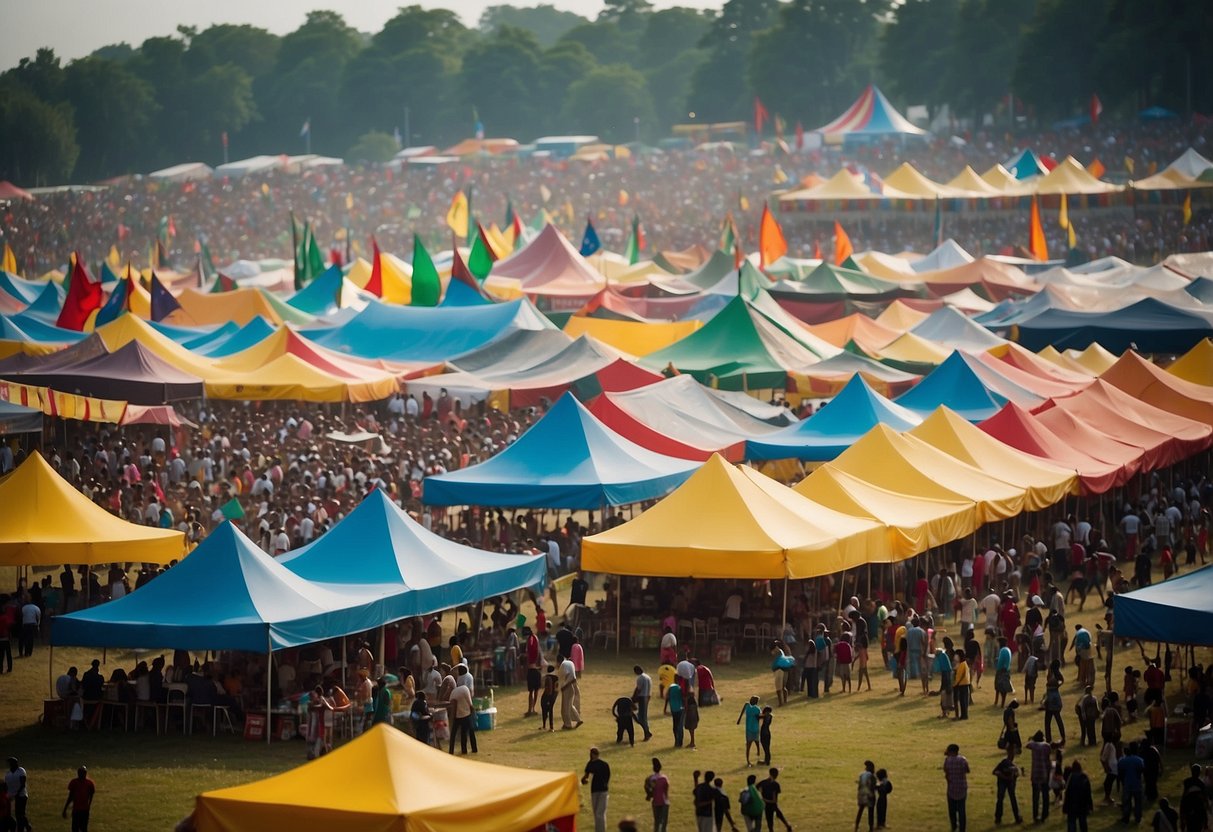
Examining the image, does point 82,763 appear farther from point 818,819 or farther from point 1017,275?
point 1017,275

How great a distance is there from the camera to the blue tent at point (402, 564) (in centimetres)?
1766

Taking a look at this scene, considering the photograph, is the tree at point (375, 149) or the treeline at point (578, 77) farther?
the tree at point (375, 149)

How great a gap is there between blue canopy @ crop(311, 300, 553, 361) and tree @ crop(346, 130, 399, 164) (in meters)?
80.1

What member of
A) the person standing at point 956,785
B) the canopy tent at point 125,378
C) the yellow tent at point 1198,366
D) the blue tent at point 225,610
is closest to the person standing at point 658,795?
the person standing at point 956,785

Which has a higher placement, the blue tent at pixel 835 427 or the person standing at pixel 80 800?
the blue tent at pixel 835 427

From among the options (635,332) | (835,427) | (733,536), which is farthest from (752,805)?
(635,332)

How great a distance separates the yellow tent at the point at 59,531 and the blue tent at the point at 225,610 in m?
Result: 2.91

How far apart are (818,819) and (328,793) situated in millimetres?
4146

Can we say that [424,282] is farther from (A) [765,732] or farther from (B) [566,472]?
(A) [765,732]

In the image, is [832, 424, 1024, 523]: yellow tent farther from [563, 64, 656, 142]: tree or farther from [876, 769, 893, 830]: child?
[563, 64, 656, 142]: tree

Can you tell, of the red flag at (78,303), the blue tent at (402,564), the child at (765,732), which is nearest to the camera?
the child at (765,732)

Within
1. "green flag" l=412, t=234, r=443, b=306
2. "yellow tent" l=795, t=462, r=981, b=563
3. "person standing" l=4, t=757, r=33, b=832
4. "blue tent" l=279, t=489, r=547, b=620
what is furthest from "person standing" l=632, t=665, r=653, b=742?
"green flag" l=412, t=234, r=443, b=306

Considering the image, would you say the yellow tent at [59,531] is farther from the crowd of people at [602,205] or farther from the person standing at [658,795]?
the crowd of people at [602,205]

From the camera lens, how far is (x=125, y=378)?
30.0m
